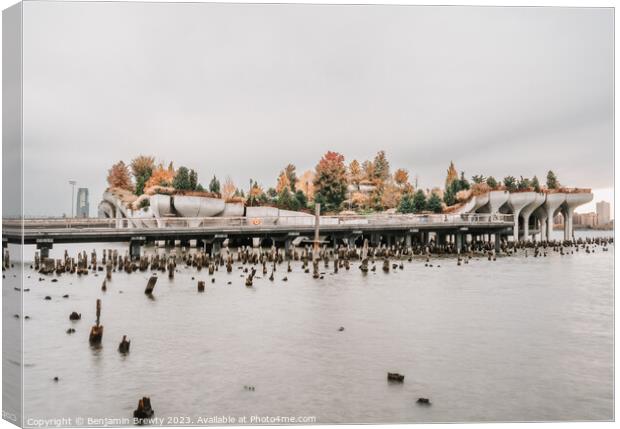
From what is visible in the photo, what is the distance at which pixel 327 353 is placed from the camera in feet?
47.4

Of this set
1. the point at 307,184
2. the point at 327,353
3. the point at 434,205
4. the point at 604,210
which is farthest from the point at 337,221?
the point at 327,353

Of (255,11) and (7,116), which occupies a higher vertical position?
(255,11)

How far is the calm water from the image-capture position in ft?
36.2

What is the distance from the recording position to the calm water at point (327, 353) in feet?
36.2

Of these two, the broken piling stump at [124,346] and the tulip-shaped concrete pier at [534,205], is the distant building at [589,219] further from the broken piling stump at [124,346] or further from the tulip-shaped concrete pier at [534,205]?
the tulip-shaped concrete pier at [534,205]

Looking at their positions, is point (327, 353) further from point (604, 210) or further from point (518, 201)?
point (518, 201)

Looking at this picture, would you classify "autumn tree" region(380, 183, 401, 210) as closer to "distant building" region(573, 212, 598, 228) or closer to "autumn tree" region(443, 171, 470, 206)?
"autumn tree" region(443, 171, 470, 206)

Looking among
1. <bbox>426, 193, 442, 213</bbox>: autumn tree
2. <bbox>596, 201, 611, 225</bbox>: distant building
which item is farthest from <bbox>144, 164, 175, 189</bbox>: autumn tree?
<bbox>596, 201, 611, 225</bbox>: distant building

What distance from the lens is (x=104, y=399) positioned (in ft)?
36.8

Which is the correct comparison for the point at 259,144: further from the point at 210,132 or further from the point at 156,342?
the point at 156,342

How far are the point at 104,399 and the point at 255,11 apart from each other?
25.0ft

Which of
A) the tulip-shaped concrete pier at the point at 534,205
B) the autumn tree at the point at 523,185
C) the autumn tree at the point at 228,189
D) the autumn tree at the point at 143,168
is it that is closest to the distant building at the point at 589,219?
the autumn tree at the point at 523,185

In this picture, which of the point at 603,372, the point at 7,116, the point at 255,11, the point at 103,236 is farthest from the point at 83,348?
the point at 103,236

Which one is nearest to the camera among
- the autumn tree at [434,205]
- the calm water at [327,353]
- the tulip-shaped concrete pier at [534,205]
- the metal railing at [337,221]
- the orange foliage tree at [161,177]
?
the calm water at [327,353]
